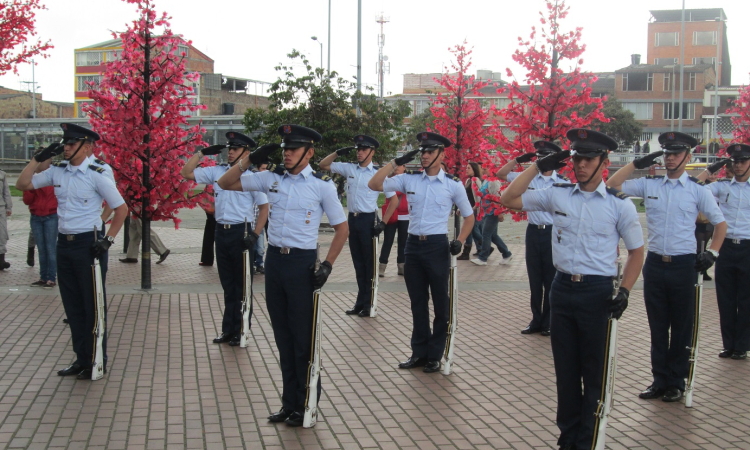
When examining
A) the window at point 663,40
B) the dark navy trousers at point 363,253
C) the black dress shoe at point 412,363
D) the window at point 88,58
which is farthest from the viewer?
the window at point 88,58

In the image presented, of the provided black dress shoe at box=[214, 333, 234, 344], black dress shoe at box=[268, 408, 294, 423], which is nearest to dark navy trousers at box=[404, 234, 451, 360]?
black dress shoe at box=[268, 408, 294, 423]

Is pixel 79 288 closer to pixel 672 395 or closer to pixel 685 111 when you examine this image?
pixel 672 395

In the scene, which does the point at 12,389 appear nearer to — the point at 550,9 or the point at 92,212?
the point at 92,212

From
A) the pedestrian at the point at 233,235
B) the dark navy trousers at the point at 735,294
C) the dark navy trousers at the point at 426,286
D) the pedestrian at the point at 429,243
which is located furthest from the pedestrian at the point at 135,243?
the dark navy trousers at the point at 735,294

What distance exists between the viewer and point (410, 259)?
757 centimetres

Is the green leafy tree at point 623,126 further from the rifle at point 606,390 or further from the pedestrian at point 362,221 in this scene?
the rifle at point 606,390

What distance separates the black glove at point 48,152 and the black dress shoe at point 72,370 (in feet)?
6.45

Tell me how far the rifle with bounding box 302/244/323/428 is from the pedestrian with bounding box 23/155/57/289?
726 cm

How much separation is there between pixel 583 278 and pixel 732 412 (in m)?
2.35

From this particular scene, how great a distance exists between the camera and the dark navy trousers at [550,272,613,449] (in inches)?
197

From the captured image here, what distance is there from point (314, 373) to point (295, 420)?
39 cm

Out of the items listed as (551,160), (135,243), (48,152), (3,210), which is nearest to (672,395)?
(551,160)

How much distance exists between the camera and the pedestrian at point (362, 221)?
10023 mm

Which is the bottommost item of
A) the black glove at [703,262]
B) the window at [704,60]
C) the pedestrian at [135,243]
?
the pedestrian at [135,243]
